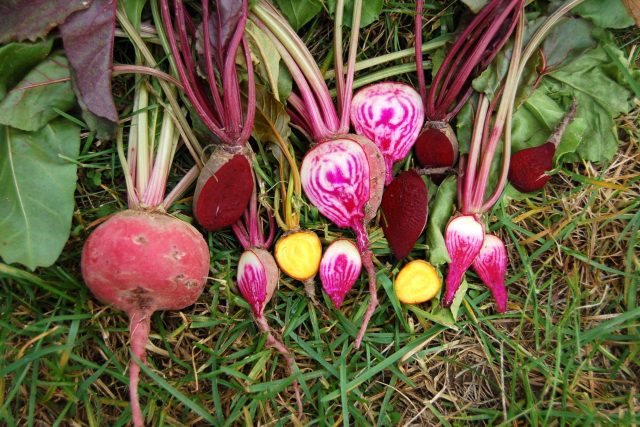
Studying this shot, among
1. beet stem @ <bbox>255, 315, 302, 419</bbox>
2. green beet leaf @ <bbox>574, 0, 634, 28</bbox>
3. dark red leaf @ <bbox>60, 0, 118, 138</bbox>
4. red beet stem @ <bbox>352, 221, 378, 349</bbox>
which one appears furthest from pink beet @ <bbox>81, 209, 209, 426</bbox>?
green beet leaf @ <bbox>574, 0, 634, 28</bbox>

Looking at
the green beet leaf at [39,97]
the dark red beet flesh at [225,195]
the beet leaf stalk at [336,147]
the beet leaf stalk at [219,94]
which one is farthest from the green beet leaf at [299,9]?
the green beet leaf at [39,97]

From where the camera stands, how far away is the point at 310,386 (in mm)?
1827

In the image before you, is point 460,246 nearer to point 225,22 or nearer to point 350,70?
point 350,70

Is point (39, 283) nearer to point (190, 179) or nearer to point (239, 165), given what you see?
point (190, 179)

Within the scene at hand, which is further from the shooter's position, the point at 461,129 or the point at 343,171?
the point at 461,129

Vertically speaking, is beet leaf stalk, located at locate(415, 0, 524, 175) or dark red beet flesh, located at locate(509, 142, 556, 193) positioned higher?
beet leaf stalk, located at locate(415, 0, 524, 175)

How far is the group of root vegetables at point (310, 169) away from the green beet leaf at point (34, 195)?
0.13 metres

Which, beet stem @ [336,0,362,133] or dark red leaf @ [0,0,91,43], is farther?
beet stem @ [336,0,362,133]

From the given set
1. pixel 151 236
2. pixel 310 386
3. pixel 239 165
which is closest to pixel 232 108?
pixel 239 165

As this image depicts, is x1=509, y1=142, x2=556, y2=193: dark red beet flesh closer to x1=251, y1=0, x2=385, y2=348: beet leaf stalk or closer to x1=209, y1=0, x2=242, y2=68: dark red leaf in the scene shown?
x1=251, y1=0, x2=385, y2=348: beet leaf stalk

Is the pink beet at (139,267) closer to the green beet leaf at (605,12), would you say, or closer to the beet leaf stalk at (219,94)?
the beet leaf stalk at (219,94)

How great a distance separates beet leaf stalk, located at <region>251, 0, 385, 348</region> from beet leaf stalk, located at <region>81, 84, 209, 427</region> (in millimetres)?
445

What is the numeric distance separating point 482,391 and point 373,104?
1116 mm

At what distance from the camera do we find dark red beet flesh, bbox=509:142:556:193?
1.81 metres
